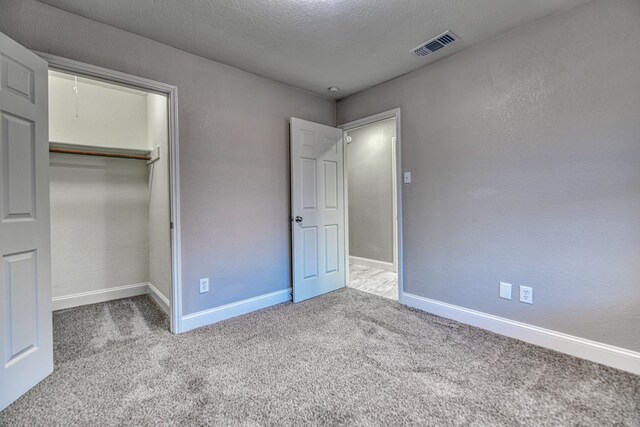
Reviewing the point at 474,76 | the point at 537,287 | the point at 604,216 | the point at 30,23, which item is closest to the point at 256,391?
the point at 537,287

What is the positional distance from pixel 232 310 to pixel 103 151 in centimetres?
232

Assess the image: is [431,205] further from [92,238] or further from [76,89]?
[76,89]

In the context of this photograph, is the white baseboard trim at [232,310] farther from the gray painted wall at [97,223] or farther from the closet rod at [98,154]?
the closet rod at [98,154]

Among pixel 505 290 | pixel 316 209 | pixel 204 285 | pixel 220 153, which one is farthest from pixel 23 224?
pixel 505 290

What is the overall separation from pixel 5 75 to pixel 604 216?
371cm

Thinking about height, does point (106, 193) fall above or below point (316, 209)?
above

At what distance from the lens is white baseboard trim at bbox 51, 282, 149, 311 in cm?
298

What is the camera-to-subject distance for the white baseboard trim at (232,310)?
2.49 metres

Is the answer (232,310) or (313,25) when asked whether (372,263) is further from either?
(313,25)

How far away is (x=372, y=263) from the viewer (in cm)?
477

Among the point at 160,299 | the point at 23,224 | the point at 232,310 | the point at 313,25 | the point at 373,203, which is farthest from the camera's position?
the point at 373,203

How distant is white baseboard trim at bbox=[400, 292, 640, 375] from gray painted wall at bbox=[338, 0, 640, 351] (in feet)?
0.19

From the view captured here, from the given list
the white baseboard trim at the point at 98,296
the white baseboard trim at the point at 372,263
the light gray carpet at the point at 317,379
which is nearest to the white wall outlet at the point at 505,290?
the light gray carpet at the point at 317,379

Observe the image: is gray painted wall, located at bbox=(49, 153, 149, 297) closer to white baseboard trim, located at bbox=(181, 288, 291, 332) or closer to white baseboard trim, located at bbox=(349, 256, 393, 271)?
white baseboard trim, located at bbox=(181, 288, 291, 332)
